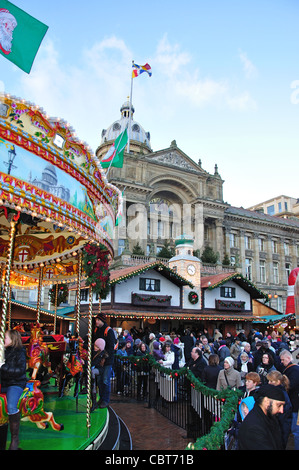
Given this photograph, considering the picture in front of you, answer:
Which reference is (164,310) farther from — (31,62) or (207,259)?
(31,62)

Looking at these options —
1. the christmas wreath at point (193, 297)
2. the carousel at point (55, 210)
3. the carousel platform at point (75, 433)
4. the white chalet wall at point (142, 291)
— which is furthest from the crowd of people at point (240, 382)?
the christmas wreath at point (193, 297)

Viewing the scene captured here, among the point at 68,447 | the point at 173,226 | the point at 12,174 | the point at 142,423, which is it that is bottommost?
the point at 142,423

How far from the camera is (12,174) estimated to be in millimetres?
5371

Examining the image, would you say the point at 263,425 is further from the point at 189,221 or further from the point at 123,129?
the point at 123,129

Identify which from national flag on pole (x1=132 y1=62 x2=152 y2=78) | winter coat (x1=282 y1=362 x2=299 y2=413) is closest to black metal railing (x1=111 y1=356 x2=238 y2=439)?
winter coat (x1=282 y1=362 x2=299 y2=413)

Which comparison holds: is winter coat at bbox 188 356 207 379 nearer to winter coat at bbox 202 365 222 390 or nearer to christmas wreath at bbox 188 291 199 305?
winter coat at bbox 202 365 222 390

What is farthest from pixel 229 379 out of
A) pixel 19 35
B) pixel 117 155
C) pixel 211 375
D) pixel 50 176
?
pixel 117 155

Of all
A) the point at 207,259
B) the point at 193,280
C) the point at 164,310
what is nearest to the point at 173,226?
the point at 207,259

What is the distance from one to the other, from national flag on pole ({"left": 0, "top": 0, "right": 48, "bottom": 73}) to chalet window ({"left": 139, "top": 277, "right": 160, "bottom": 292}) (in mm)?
19100

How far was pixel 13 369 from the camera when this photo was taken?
202 inches

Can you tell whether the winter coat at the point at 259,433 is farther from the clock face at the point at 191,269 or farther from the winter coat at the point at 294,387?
the clock face at the point at 191,269

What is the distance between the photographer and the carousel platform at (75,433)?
5.61 m

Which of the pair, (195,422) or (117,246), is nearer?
(195,422)
